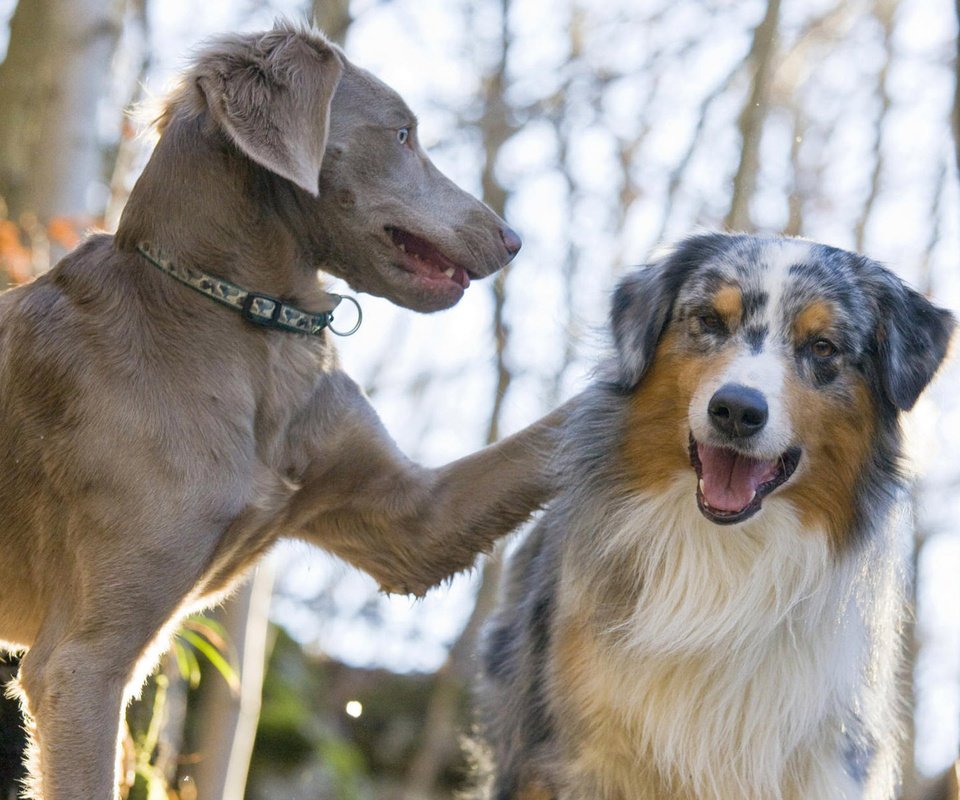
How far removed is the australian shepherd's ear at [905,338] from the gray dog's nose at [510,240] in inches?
44.0

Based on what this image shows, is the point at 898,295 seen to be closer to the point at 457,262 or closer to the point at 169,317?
the point at 457,262

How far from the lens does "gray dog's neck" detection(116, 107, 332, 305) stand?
3.59 metres

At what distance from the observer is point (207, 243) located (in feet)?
11.9

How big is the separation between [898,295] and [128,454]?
93.3 inches

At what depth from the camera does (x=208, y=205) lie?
11.9 feet

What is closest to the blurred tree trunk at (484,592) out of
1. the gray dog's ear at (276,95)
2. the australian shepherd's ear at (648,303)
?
the australian shepherd's ear at (648,303)

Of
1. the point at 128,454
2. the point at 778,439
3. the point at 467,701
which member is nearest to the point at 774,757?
the point at 778,439

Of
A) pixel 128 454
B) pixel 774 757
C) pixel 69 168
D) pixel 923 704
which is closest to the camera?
pixel 128 454

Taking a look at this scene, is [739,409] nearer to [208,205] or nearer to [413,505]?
[413,505]

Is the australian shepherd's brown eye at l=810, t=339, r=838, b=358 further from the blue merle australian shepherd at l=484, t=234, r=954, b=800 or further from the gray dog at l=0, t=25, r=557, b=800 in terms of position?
the gray dog at l=0, t=25, r=557, b=800

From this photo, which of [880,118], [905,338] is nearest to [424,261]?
[905,338]

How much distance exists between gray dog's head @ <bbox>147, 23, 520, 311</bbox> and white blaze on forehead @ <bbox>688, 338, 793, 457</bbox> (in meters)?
0.80

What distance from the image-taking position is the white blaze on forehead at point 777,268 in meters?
3.74

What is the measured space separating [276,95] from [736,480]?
171 centimetres
